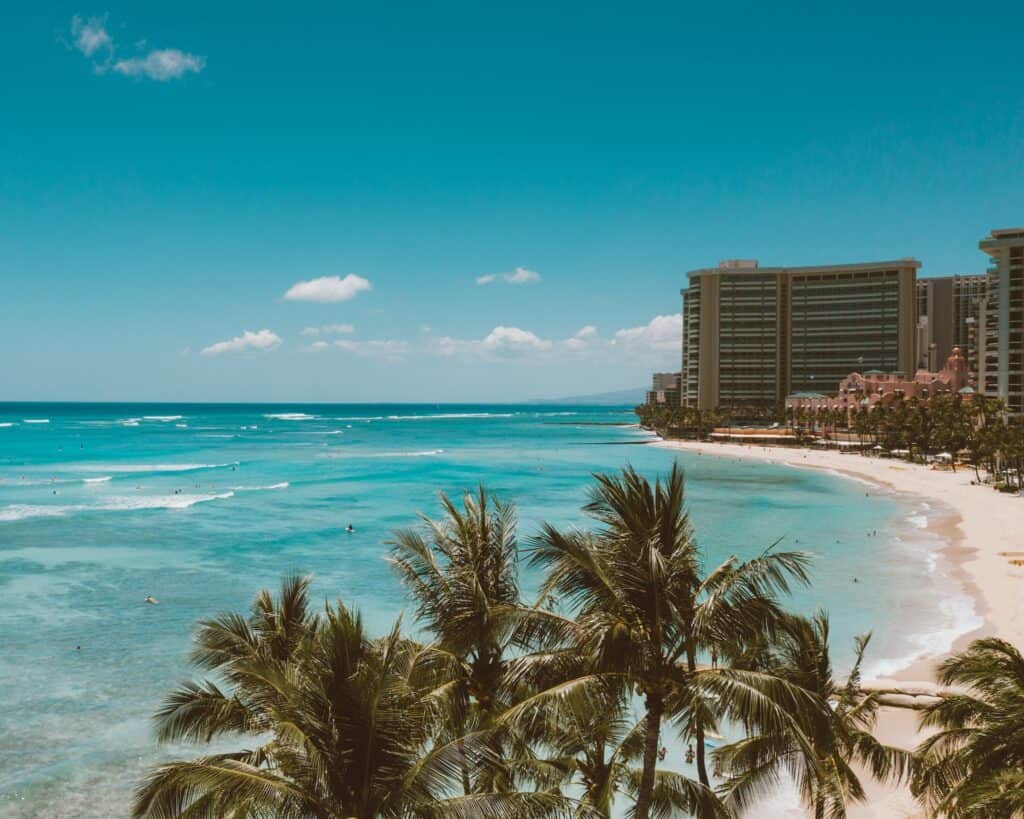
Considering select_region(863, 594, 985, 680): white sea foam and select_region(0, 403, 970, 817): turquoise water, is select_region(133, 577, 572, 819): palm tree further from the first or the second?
select_region(863, 594, 985, 680): white sea foam

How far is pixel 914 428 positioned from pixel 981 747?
10873 cm

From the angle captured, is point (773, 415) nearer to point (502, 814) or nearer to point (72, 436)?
point (72, 436)

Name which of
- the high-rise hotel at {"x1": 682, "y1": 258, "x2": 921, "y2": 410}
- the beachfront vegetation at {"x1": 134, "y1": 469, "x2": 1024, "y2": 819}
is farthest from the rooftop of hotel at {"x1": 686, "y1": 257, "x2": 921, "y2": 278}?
the beachfront vegetation at {"x1": 134, "y1": 469, "x2": 1024, "y2": 819}

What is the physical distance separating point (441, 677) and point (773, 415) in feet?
587

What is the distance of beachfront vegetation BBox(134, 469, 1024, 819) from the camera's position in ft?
27.9

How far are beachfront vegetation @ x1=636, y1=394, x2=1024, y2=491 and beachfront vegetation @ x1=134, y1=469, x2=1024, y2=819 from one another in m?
70.9

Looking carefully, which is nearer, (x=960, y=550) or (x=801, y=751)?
(x=801, y=751)

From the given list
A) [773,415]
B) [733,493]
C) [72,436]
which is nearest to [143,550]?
[733,493]

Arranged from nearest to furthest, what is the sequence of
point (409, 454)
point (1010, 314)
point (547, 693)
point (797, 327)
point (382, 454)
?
point (547, 693) < point (1010, 314) < point (409, 454) < point (382, 454) < point (797, 327)

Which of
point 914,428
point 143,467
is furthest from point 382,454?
point 914,428

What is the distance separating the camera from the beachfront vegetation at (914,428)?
265 feet

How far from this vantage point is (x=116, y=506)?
67.5 meters

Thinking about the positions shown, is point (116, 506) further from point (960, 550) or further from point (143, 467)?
point (960, 550)

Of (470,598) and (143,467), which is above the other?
(470,598)
